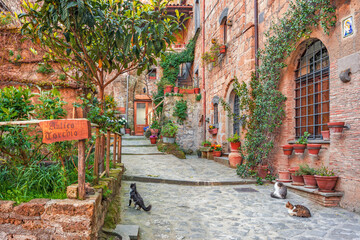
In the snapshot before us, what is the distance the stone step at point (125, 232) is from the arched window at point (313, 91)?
3821 millimetres

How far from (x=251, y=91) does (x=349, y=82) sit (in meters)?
2.80

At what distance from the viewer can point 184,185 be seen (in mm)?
5613

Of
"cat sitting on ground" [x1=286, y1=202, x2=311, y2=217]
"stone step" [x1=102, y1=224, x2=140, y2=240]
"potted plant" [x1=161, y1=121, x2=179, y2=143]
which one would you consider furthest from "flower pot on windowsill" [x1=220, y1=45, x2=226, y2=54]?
"stone step" [x1=102, y1=224, x2=140, y2=240]

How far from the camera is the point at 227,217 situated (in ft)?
11.8

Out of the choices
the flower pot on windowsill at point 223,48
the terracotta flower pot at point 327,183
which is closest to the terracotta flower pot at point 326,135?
the terracotta flower pot at point 327,183

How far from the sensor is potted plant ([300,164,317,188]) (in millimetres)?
4422

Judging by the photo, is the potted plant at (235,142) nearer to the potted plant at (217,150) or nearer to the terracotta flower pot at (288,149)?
the potted plant at (217,150)

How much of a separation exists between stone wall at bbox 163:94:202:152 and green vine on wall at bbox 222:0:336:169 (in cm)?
547

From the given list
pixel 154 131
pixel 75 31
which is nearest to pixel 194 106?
pixel 154 131

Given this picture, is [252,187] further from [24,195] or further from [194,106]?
[194,106]

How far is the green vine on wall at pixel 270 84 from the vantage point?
16.1 feet

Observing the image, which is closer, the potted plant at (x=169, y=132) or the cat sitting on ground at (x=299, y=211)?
the cat sitting on ground at (x=299, y=211)

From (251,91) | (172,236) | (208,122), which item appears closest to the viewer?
(172,236)

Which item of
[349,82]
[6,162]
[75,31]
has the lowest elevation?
[6,162]
